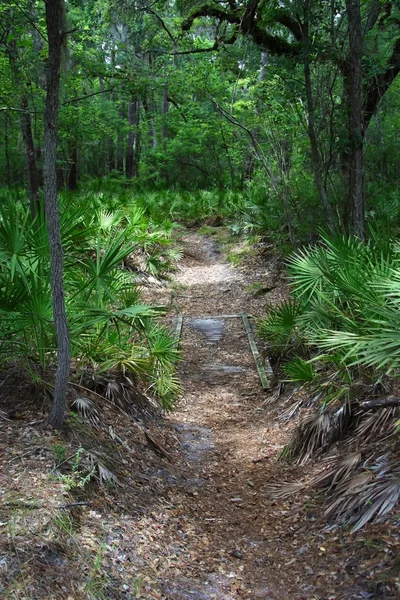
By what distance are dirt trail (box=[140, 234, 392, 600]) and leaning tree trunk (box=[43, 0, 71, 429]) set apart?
1.29 meters

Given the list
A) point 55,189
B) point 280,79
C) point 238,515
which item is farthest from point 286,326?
point 280,79

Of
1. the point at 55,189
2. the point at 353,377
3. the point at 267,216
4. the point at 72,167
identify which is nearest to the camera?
the point at 55,189

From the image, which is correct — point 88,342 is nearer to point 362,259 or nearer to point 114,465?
point 114,465

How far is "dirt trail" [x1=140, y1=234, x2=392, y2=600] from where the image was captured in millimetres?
3396

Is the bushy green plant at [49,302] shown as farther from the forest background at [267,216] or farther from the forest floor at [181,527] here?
the forest floor at [181,527]

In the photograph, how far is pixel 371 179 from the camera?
12.1m

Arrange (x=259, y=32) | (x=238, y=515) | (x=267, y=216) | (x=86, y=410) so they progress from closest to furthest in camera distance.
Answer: (x=238, y=515)
(x=86, y=410)
(x=259, y=32)
(x=267, y=216)

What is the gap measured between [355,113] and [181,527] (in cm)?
660

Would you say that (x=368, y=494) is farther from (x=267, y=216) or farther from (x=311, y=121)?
(x=267, y=216)

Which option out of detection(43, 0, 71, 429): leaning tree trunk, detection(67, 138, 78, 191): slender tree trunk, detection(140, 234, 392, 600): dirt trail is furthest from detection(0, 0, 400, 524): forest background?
detection(67, 138, 78, 191): slender tree trunk

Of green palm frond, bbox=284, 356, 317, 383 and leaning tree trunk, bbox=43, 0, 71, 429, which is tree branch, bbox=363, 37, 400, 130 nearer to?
green palm frond, bbox=284, 356, 317, 383

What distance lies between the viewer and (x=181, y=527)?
160 inches

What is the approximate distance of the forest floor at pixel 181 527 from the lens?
3.01 m

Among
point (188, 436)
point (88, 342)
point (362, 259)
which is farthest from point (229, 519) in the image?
point (362, 259)
